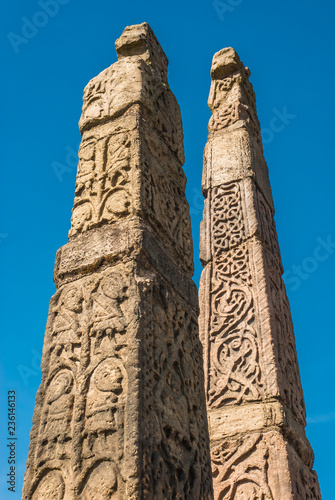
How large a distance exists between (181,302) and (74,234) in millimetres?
718

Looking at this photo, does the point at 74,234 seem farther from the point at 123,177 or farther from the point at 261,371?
the point at 261,371

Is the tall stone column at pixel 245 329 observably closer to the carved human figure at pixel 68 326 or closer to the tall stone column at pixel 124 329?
the tall stone column at pixel 124 329

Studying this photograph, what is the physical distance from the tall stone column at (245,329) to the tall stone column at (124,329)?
173 cm

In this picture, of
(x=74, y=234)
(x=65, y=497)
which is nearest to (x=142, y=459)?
(x=65, y=497)

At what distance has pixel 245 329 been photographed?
5.55m

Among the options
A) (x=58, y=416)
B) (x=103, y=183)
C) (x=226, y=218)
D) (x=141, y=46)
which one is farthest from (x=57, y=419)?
(x=226, y=218)

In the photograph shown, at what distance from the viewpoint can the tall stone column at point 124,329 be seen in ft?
8.72

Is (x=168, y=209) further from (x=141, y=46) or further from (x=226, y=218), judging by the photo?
(x=226, y=218)

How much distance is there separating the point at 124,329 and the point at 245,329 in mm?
2793

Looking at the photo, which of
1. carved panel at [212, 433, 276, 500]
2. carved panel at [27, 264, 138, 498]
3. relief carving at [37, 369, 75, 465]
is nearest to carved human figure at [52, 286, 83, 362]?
carved panel at [27, 264, 138, 498]

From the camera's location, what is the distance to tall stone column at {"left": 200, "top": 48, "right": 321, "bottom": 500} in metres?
4.77

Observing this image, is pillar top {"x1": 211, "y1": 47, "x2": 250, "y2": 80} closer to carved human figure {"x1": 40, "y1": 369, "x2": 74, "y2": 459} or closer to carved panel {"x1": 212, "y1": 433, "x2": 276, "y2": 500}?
carved panel {"x1": 212, "y1": 433, "x2": 276, "y2": 500}

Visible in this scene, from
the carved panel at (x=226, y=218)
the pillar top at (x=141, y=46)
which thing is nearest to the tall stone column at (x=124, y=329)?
the pillar top at (x=141, y=46)

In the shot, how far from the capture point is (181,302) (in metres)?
3.44
